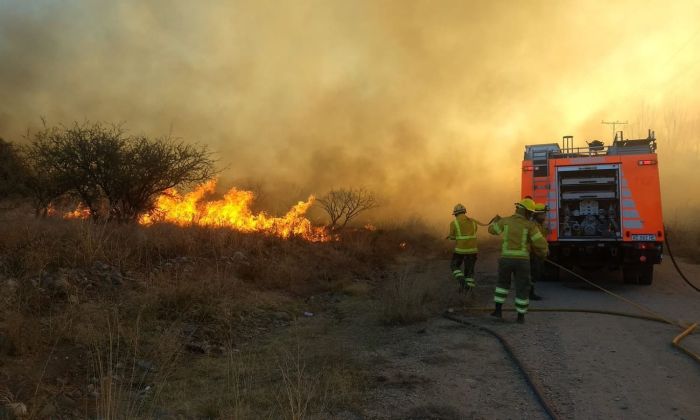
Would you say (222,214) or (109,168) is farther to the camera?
Result: (222,214)

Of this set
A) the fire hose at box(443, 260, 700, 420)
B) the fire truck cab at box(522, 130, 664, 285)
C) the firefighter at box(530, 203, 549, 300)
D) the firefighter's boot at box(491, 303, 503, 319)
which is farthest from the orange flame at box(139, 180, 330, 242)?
the fire hose at box(443, 260, 700, 420)

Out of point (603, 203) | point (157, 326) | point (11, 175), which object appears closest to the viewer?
point (157, 326)

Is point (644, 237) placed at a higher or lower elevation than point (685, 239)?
lower

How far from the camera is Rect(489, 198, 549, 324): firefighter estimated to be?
7.38 m

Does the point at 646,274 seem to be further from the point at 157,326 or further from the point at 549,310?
the point at 157,326

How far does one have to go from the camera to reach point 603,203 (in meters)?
11.0

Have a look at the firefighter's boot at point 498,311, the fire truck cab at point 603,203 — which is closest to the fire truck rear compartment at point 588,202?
the fire truck cab at point 603,203

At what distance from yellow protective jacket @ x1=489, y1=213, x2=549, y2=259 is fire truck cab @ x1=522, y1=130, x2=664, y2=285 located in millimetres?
3713

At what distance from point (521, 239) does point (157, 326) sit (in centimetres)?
575

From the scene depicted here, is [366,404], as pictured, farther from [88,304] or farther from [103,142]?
[103,142]

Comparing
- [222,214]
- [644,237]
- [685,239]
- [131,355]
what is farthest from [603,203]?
[222,214]

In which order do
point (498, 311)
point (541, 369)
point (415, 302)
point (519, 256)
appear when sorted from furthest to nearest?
point (415, 302)
point (498, 311)
point (519, 256)
point (541, 369)

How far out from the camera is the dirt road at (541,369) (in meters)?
4.09

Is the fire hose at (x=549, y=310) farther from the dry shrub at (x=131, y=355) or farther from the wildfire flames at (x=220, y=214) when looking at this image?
the wildfire flames at (x=220, y=214)
